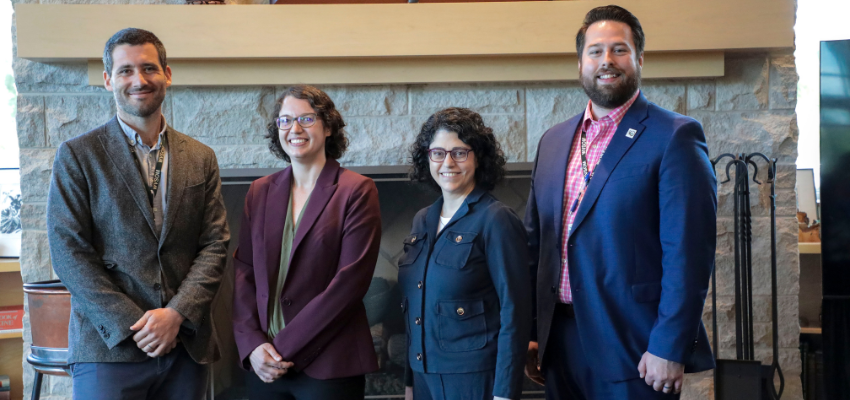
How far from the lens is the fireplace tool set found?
2.00 meters

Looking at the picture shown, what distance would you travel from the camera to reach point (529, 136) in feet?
8.02

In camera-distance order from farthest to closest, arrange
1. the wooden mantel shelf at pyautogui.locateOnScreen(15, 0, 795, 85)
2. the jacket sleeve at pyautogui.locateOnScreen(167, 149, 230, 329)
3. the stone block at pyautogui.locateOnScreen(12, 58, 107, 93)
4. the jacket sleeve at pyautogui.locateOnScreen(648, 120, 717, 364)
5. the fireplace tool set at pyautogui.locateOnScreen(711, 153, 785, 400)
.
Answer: the stone block at pyautogui.locateOnScreen(12, 58, 107, 93)
the wooden mantel shelf at pyautogui.locateOnScreen(15, 0, 795, 85)
the fireplace tool set at pyautogui.locateOnScreen(711, 153, 785, 400)
the jacket sleeve at pyautogui.locateOnScreen(167, 149, 230, 329)
the jacket sleeve at pyautogui.locateOnScreen(648, 120, 717, 364)

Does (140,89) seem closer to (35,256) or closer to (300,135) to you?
(300,135)

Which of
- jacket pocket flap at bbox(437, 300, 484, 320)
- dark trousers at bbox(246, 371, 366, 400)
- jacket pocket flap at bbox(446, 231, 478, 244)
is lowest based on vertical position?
dark trousers at bbox(246, 371, 366, 400)

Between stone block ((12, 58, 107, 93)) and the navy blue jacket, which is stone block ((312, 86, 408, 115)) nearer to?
stone block ((12, 58, 107, 93))

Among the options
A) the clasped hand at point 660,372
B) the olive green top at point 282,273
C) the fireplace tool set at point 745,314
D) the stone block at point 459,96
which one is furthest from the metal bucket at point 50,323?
the fireplace tool set at point 745,314

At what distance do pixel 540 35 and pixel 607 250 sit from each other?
105 cm

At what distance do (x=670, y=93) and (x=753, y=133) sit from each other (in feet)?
1.10

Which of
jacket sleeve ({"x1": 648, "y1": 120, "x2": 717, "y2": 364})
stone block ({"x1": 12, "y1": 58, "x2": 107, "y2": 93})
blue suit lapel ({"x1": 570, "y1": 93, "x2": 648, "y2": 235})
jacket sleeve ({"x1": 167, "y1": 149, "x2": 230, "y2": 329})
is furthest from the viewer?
stone block ({"x1": 12, "y1": 58, "x2": 107, "y2": 93})

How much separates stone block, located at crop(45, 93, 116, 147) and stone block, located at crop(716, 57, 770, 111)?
2264mm

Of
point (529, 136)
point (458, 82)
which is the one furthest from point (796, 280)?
point (458, 82)

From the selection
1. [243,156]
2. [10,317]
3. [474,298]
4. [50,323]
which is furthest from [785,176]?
[10,317]

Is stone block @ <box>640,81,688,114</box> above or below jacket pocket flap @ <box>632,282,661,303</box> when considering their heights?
above

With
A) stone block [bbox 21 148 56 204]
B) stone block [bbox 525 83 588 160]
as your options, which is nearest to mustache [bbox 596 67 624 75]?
stone block [bbox 525 83 588 160]
